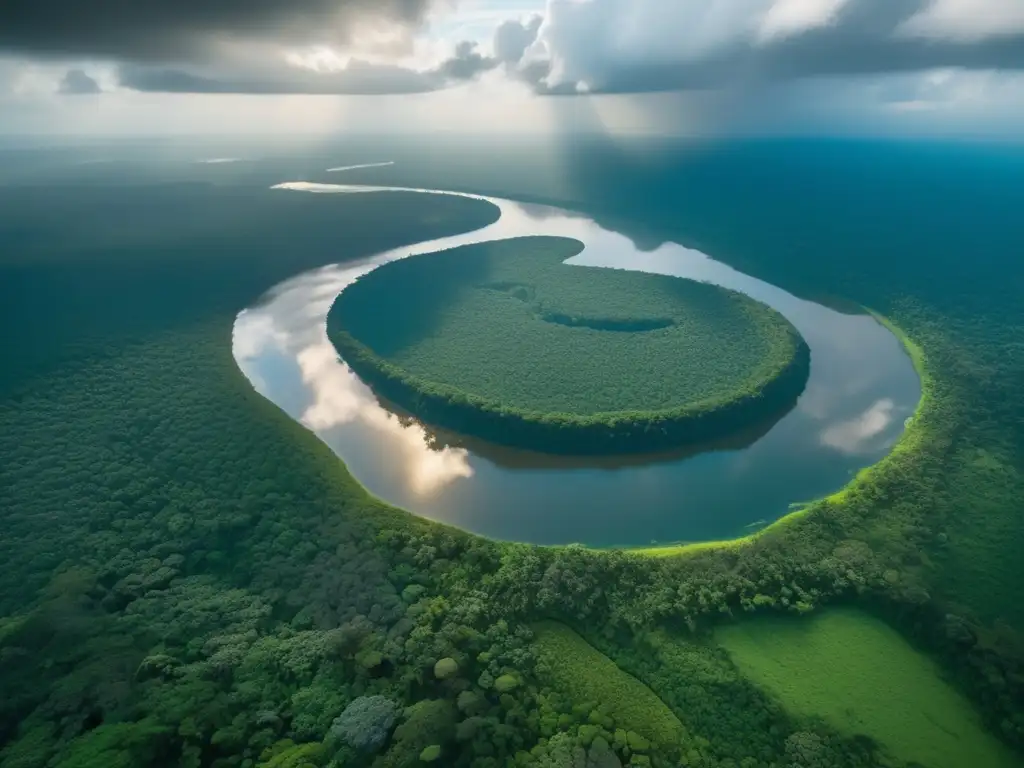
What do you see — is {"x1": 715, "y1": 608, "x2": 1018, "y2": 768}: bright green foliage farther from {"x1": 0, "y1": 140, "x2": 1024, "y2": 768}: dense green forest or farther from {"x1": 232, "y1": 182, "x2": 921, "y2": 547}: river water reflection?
{"x1": 232, "y1": 182, "x2": 921, "y2": 547}: river water reflection

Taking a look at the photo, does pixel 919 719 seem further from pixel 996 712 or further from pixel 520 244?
pixel 520 244

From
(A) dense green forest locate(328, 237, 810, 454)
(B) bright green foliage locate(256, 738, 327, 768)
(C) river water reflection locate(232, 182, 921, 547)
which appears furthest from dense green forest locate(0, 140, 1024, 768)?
(A) dense green forest locate(328, 237, 810, 454)

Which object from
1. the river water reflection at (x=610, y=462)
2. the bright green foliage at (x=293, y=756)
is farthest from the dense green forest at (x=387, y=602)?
the river water reflection at (x=610, y=462)

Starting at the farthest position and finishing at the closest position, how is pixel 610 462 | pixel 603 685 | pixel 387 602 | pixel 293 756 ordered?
1. pixel 610 462
2. pixel 387 602
3. pixel 603 685
4. pixel 293 756

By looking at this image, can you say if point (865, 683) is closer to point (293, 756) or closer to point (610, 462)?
point (610, 462)

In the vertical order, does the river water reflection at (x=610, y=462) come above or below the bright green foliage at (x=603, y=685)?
below

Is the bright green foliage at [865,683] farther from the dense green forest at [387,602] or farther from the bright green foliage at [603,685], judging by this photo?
the bright green foliage at [603,685]

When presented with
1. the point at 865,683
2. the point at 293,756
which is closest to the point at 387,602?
the point at 293,756
